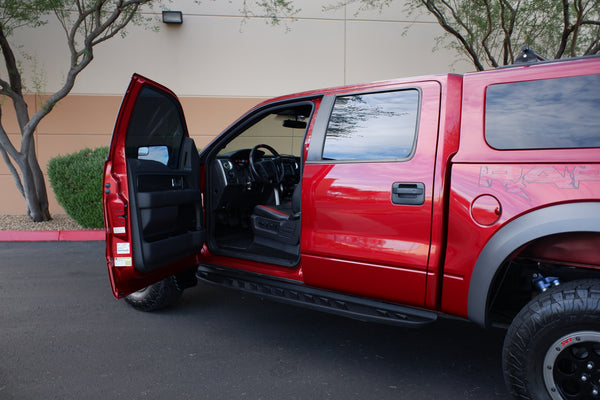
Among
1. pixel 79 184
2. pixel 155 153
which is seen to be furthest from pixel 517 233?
pixel 79 184

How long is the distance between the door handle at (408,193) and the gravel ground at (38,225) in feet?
20.9

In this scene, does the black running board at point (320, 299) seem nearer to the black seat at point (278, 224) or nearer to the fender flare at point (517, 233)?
the fender flare at point (517, 233)

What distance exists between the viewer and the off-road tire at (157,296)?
142 inches

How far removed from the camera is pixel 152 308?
3.67 metres

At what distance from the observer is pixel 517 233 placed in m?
2.12

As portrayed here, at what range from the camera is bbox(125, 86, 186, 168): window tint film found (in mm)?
3070

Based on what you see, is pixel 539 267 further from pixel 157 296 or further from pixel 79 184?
pixel 79 184

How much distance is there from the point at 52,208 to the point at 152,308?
6.52 meters

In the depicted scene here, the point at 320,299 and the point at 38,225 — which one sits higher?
the point at 320,299

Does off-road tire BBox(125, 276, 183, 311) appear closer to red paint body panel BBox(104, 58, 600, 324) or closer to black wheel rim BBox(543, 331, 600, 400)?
red paint body panel BBox(104, 58, 600, 324)

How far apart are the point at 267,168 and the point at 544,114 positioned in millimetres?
2789

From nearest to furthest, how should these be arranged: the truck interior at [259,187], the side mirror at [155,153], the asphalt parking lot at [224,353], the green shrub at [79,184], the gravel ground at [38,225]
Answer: the asphalt parking lot at [224,353] < the side mirror at [155,153] < the truck interior at [259,187] < the green shrub at [79,184] < the gravel ground at [38,225]

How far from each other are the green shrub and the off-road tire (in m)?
3.95

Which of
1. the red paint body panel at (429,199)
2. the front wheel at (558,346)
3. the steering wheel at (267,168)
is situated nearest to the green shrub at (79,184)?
the steering wheel at (267,168)
